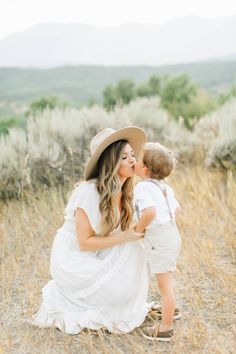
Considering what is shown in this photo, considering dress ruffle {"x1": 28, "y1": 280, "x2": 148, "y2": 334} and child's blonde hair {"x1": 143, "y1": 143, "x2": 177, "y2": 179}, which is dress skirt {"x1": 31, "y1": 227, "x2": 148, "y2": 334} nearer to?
dress ruffle {"x1": 28, "y1": 280, "x2": 148, "y2": 334}

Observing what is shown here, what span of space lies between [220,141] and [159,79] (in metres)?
8.18

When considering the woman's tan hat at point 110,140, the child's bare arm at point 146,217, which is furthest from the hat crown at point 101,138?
the child's bare arm at point 146,217

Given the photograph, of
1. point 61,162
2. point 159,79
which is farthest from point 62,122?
point 159,79

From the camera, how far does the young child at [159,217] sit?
3811 mm

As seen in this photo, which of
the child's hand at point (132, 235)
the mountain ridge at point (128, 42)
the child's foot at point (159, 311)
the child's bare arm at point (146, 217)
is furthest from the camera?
the mountain ridge at point (128, 42)

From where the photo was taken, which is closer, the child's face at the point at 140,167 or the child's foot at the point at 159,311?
the child's face at the point at 140,167

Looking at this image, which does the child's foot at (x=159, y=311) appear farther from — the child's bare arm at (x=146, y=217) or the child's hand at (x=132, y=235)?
the child's bare arm at (x=146, y=217)

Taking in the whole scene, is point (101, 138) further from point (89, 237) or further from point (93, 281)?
point (93, 281)

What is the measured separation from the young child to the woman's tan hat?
16cm

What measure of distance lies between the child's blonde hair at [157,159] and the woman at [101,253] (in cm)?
20

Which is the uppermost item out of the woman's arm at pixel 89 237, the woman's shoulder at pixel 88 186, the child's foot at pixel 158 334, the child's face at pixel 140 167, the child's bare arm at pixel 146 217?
the child's face at pixel 140 167

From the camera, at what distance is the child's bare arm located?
12.4 ft

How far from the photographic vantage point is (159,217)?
12.6 ft

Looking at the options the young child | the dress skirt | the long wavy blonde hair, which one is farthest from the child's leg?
the long wavy blonde hair
